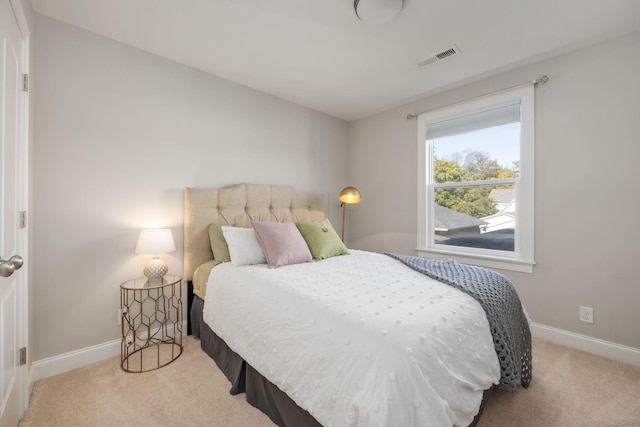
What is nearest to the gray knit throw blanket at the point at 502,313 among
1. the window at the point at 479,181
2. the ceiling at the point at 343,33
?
the window at the point at 479,181

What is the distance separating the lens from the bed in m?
0.94

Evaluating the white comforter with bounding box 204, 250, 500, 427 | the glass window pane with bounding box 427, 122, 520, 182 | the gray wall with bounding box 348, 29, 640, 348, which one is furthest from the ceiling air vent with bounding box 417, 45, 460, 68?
the white comforter with bounding box 204, 250, 500, 427

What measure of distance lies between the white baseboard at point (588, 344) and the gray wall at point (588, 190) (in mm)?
44

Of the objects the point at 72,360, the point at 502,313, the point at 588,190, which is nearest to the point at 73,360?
the point at 72,360

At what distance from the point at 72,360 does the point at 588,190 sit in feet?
13.6

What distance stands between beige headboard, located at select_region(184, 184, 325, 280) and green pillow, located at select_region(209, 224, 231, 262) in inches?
4.5

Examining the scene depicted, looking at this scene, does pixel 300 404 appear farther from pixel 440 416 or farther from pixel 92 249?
pixel 92 249

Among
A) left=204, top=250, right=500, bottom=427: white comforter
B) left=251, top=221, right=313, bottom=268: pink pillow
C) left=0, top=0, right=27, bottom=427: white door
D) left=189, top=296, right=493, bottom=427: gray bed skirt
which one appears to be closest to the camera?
left=204, top=250, right=500, bottom=427: white comforter

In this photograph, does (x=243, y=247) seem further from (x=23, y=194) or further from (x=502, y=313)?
(x=502, y=313)

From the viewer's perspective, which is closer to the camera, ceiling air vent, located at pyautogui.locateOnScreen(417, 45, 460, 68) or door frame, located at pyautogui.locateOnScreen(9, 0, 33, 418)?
door frame, located at pyautogui.locateOnScreen(9, 0, 33, 418)

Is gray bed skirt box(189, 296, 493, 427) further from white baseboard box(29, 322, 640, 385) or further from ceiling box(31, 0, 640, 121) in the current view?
ceiling box(31, 0, 640, 121)

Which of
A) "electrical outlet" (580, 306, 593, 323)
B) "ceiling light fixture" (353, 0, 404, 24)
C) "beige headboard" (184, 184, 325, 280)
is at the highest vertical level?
"ceiling light fixture" (353, 0, 404, 24)

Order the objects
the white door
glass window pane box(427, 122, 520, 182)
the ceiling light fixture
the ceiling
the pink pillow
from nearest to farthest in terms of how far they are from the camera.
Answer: the white door < the ceiling light fixture < the ceiling < the pink pillow < glass window pane box(427, 122, 520, 182)

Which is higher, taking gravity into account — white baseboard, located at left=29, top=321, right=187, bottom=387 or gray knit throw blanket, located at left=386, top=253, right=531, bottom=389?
gray knit throw blanket, located at left=386, top=253, right=531, bottom=389
